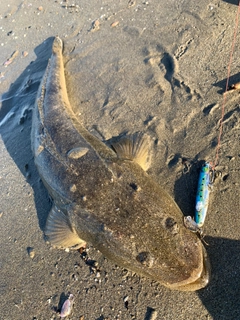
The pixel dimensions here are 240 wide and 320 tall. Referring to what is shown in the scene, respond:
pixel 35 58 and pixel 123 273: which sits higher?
pixel 35 58

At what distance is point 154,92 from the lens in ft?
16.2

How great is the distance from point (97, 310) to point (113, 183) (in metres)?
1.43

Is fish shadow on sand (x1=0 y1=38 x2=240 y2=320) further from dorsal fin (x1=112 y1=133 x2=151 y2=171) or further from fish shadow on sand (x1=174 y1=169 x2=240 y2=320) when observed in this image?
dorsal fin (x1=112 y1=133 x2=151 y2=171)

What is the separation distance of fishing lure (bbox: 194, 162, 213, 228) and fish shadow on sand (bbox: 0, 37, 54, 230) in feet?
6.77

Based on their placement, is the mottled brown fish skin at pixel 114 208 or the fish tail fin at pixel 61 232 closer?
the mottled brown fish skin at pixel 114 208

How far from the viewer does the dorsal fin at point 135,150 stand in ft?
13.6

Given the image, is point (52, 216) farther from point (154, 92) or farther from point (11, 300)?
point (154, 92)

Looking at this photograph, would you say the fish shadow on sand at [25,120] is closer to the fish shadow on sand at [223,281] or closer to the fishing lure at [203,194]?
the fishing lure at [203,194]

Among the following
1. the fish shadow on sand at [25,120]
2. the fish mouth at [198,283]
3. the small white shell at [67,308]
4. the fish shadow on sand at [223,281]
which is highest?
the fish shadow on sand at [25,120]

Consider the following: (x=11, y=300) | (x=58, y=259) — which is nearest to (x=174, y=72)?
(x=58, y=259)

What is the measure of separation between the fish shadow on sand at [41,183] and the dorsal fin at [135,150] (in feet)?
1.80

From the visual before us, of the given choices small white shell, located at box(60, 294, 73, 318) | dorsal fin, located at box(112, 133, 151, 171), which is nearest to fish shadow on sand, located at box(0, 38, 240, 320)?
dorsal fin, located at box(112, 133, 151, 171)

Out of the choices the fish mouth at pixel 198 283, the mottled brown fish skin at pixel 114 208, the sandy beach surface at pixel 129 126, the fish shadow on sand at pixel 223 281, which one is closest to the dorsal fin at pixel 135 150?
the mottled brown fish skin at pixel 114 208

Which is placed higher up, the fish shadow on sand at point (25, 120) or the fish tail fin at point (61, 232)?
the fish shadow on sand at point (25, 120)
